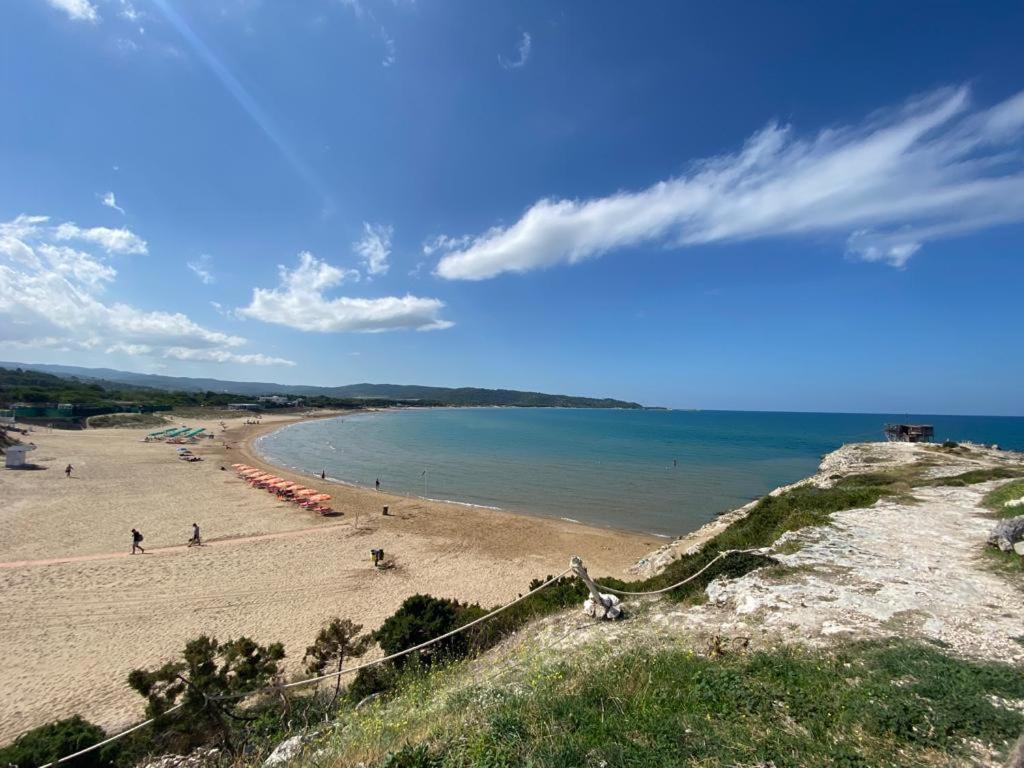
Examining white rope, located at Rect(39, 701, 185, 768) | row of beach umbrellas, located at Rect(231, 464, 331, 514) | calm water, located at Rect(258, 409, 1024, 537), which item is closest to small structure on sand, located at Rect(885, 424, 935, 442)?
calm water, located at Rect(258, 409, 1024, 537)

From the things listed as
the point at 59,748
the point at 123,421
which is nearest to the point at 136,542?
the point at 59,748

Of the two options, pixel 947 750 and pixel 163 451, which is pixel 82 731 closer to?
pixel 947 750

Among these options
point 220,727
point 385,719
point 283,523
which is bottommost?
point 283,523

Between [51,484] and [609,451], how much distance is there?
186 feet

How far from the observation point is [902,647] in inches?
209

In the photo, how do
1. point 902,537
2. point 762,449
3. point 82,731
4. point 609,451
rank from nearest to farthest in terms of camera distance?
point 82,731
point 902,537
point 609,451
point 762,449

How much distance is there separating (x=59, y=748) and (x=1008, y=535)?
16.6 metres

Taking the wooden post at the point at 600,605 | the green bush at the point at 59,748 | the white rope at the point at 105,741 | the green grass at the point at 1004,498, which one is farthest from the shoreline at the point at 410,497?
the green bush at the point at 59,748

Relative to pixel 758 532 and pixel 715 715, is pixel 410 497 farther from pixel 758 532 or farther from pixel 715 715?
pixel 715 715

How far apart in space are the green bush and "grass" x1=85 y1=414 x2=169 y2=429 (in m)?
84.2

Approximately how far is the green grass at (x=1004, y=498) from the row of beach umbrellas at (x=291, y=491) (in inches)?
1156

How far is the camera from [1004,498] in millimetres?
13031

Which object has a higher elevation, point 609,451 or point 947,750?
point 947,750

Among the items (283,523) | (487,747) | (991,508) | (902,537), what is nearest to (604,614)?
(487,747)
